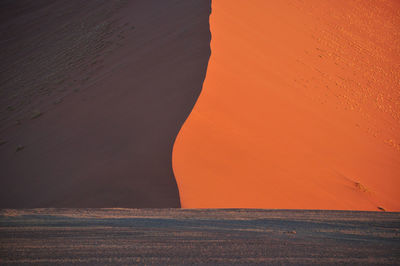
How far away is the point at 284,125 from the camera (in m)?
A: 8.90

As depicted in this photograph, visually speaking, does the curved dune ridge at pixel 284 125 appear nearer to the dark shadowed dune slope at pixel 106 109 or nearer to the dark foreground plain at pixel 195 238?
the dark shadowed dune slope at pixel 106 109

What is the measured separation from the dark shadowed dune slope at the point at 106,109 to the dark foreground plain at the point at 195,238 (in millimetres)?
1515

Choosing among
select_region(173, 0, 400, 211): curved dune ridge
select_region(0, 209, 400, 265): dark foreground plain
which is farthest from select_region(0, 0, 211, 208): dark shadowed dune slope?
select_region(0, 209, 400, 265): dark foreground plain

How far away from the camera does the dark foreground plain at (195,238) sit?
10.8ft

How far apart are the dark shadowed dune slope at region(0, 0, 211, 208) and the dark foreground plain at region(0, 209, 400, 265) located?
1.52 metres

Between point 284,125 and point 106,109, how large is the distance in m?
→ 4.42

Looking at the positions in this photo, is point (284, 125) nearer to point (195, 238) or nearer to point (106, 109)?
point (106, 109)

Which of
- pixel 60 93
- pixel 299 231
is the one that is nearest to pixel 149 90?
pixel 60 93

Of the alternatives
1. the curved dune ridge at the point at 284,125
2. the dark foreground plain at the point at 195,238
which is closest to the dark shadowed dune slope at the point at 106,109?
the curved dune ridge at the point at 284,125

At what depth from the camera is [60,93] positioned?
1269 centimetres

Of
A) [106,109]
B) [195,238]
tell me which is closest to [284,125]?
[106,109]

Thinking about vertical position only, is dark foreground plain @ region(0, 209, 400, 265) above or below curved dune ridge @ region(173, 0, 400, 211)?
below

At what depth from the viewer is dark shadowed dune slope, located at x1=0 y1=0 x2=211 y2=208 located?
22.0 ft

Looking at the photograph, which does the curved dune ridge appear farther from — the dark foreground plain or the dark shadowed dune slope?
the dark foreground plain
